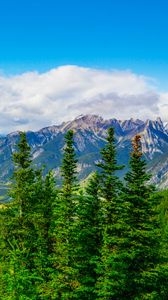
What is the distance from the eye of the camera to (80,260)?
40.2 metres

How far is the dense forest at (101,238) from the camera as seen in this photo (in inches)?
1483

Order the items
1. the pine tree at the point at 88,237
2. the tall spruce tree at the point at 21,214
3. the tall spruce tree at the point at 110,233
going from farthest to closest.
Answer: the tall spruce tree at the point at 21,214 → the pine tree at the point at 88,237 → the tall spruce tree at the point at 110,233

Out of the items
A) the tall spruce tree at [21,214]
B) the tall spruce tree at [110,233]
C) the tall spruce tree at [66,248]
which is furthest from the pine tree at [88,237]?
the tall spruce tree at [21,214]

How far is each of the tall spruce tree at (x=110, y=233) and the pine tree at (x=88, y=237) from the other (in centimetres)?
69

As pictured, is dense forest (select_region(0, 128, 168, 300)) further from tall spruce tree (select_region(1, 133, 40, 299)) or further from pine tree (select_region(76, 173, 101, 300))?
tall spruce tree (select_region(1, 133, 40, 299))

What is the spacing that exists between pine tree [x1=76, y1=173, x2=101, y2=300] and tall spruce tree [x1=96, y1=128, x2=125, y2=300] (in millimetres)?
689

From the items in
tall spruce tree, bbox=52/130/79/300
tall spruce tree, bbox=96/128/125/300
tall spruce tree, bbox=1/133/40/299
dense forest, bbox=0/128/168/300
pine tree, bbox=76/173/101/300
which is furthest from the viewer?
tall spruce tree, bbox=1/133/40/299

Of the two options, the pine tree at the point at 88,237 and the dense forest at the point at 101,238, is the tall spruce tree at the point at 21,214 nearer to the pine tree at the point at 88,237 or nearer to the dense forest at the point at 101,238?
the dense forest at the point at 101,238

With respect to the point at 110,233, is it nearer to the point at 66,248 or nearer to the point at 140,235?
the point at 140,235

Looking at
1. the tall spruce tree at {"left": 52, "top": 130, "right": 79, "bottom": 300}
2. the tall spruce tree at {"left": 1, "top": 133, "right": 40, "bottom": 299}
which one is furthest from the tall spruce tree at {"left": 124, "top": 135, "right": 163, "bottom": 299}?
the tall spruce tree at {"left": 1, "top": 133, "right": 40, "bottom": 299}

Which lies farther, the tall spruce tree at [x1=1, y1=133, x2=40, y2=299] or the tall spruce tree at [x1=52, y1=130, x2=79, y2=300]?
the tall spruce tree at [x1=1, y1=133, x2=40, y2=299]

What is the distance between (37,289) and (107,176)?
40.6 ft

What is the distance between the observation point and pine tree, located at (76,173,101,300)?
39.1 m

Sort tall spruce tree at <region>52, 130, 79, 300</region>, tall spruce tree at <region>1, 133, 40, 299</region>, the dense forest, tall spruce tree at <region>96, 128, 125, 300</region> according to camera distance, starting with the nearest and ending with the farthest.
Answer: tall spruce tree at <region>96, 128, 125, 300</region>, the dense forest, tall spruce tree at <region>52, 130, 79, 300</region>, tall spruce tree at <region>1, 133, 40, 299</region>
